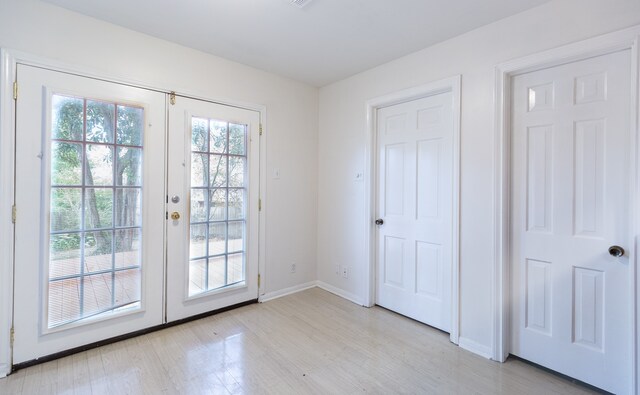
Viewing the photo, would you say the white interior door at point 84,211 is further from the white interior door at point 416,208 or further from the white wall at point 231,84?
the white interior door at point 416,208

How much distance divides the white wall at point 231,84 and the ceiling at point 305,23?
12 cm

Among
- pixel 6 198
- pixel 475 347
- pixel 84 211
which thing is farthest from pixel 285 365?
pixel 6 198

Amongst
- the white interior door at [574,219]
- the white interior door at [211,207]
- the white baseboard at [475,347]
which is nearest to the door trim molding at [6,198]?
the white interior door at [211,207]

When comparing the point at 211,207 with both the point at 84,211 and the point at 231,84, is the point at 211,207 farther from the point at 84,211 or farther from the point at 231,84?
the point at 231,84

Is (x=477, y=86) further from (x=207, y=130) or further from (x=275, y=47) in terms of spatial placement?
(x=207, y=130)

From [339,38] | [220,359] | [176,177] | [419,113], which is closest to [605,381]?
[419,113]

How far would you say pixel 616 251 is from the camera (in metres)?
1.74

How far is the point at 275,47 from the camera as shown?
2670 millimetres

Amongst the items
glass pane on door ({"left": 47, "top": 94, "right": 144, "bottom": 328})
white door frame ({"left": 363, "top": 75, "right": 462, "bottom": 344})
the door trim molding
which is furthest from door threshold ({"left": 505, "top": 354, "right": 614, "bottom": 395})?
the door trim molding

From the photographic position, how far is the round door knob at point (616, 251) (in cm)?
173

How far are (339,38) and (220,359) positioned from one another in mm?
2747

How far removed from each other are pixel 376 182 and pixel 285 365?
195 centimetres

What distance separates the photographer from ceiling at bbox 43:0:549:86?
6.67ft

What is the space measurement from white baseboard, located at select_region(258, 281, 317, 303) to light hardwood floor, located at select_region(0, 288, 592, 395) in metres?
0.49
